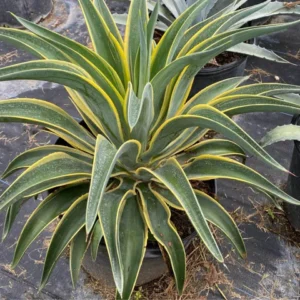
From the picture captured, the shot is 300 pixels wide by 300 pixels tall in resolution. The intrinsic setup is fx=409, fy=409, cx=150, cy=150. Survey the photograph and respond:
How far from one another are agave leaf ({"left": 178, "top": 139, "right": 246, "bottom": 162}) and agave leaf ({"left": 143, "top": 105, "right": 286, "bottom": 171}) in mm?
110

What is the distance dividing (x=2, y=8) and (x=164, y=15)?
111 cm

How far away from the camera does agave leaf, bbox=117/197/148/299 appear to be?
1036 millimetres

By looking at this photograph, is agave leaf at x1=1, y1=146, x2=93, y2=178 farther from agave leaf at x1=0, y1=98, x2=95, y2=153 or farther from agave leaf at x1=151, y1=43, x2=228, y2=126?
agave leaf at x1=151, y1=43, x2=228, y2=126

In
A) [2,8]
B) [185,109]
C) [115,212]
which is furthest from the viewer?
[2,8]

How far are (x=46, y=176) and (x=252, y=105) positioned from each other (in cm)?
53

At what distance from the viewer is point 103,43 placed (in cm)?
109

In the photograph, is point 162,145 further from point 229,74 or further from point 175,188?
point 229,74

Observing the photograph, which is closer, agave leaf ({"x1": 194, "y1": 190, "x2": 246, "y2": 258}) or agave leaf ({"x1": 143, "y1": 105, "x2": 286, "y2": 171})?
agave leaf ({"x1": 143, "y1": 105, "x2": 286, "y2": 171})

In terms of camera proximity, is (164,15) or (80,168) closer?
(80,168)

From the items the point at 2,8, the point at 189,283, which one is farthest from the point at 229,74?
the point at 2,8

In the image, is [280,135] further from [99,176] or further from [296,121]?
[99,176]

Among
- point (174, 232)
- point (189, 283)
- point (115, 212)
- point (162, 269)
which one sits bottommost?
point (189, 283)

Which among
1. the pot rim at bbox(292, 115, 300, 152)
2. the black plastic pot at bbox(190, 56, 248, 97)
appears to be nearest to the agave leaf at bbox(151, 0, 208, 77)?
the pot rim at bbox(292, 115, 300, 152)

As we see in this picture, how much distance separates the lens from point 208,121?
868 millimetres
